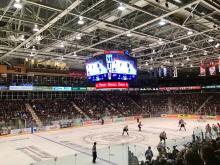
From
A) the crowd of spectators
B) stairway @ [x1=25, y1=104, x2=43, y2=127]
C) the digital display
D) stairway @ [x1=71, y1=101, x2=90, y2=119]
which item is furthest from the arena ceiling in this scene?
stairway @ [x1=71, y1=101, x2=90, y2=119]

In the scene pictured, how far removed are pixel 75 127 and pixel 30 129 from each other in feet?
17.2

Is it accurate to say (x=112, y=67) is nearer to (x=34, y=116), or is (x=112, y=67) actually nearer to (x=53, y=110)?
(x=34, y=116)

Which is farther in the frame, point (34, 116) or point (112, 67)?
point (34, 116)

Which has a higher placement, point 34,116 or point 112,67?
point 112,67

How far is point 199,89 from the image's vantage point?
41438mm

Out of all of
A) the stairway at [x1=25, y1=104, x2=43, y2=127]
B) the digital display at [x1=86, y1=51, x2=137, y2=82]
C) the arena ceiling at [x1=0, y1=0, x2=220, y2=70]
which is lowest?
the stairway at [x1=25, y1=104, x2=43, y2=127]

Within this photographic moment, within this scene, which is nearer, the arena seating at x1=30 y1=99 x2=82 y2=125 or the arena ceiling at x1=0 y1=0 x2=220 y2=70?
the arena ceiling at x1=0 y1=0 x2=220 y2=70

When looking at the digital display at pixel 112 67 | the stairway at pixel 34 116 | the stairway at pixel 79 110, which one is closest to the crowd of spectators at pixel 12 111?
the stairway at pixel 34 116

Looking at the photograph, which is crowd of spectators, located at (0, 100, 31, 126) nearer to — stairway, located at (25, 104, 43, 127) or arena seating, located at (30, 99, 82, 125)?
stairway, located at (25, 104, 43, 127)

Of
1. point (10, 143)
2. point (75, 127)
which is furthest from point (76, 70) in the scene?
point (10, 143)

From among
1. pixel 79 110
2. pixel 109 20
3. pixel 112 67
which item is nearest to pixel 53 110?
pixel 79 110

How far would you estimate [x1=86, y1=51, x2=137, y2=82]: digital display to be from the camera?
13172mm

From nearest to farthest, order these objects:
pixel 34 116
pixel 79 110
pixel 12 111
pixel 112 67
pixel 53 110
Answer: pixel 112 67 → pixel 12 111 → pixel 34 116 → pixel 53 110 → pixel 79 110

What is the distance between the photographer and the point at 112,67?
13.1 metres
